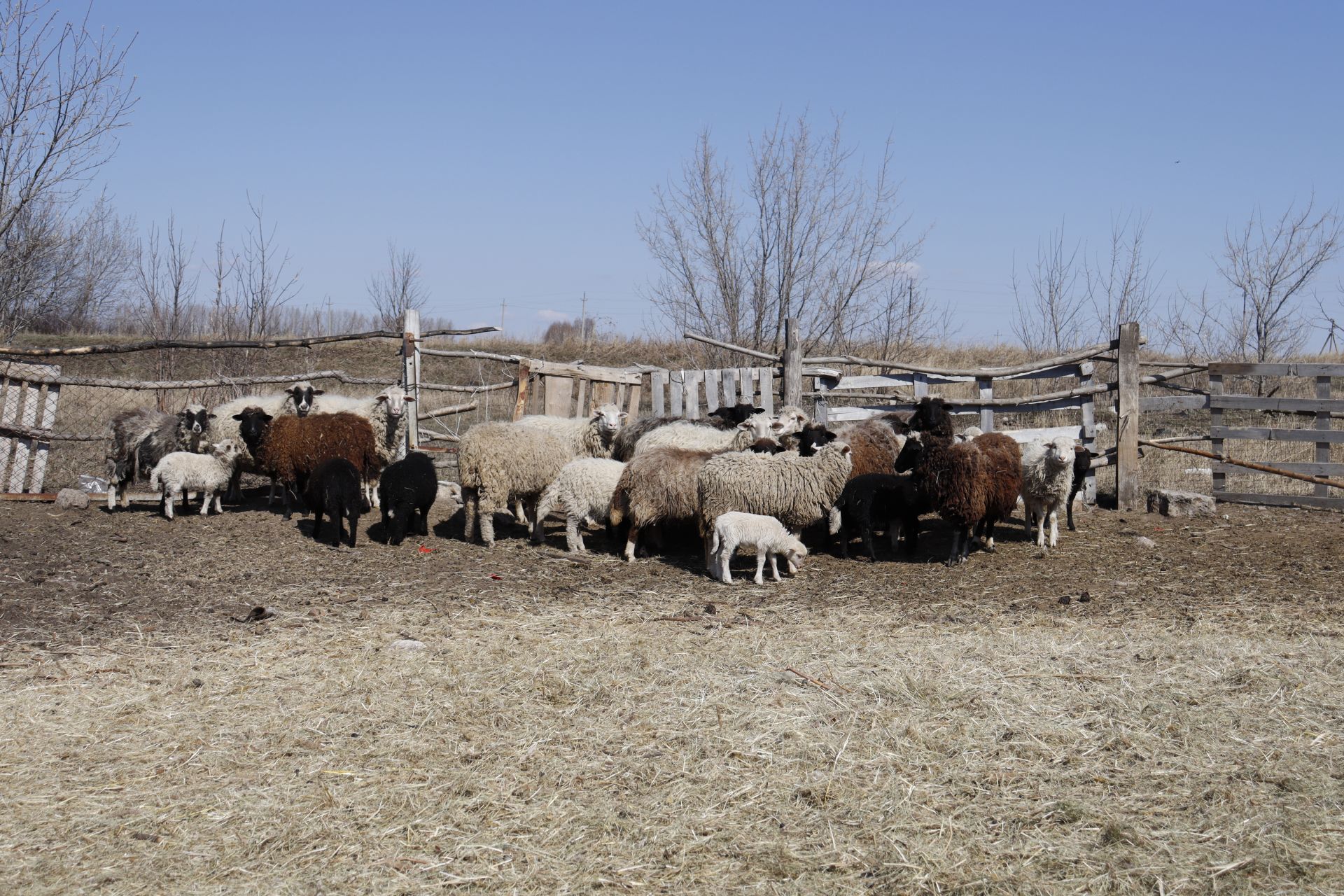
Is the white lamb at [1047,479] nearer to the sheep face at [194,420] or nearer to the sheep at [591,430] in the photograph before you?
the sheep at [591,430]

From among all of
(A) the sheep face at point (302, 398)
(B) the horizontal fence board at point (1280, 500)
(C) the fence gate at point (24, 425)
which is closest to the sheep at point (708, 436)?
(A) the sheep face at point (302, 398)

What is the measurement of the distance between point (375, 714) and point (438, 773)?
2.88ft

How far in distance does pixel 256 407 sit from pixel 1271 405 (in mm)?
12939

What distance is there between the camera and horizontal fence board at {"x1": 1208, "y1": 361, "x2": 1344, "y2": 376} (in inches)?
509

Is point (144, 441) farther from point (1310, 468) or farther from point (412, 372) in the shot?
point (1310, 468)

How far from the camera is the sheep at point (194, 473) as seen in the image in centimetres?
1121

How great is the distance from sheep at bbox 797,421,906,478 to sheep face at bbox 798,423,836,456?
97 mm

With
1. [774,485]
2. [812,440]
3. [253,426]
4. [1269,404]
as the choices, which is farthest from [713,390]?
[1269,404]

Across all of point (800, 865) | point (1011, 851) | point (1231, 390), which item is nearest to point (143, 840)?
point (800, 865)

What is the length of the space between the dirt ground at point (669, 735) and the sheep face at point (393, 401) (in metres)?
3.87

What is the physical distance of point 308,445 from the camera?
11250 mm

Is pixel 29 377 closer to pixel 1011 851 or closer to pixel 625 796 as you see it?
pixel 625 796

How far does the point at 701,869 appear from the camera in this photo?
3.80m

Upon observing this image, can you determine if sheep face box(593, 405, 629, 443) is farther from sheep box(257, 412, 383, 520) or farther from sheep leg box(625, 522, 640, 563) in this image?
sheep box(257, 412, 383, 520)
